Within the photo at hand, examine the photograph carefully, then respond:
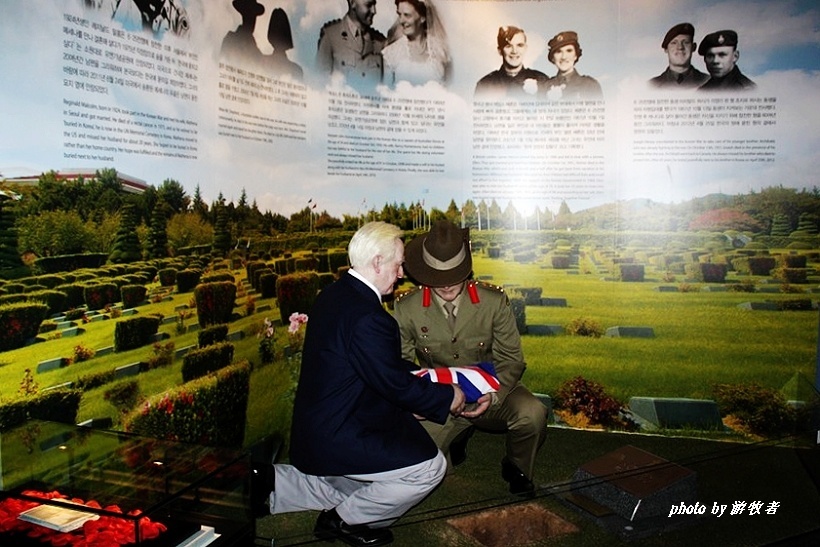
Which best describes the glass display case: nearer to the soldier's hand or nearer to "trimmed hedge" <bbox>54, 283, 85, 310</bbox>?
"trimmed hedge" <bbox>54, 283, 85, 310</bbox>

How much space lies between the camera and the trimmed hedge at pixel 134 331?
303 cm

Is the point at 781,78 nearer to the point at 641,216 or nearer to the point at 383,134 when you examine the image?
the point at 641,216

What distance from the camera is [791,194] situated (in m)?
4.91

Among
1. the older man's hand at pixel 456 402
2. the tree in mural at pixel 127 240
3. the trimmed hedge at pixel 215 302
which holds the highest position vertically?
the tree in mural at pixel 127 240

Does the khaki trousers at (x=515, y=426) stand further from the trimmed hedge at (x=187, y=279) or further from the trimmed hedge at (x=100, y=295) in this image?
the trimmed hedge at (x=100, y=295)

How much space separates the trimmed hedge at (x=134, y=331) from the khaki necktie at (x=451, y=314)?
1.76 meters

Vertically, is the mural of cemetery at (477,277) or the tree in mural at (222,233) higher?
the tree in mural at (222,233)

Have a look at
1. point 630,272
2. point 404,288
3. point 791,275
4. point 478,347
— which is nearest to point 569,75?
point 630,272

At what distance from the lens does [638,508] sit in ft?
10.3

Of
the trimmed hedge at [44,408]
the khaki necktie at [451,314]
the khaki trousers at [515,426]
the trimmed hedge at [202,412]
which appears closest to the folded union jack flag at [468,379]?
the khaki trousers at [515,426]

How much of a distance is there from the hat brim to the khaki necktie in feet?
1.02

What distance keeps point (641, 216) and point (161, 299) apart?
12.4 feet

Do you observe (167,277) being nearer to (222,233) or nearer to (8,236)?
(222,233)

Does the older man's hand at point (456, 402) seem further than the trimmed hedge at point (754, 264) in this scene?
No
